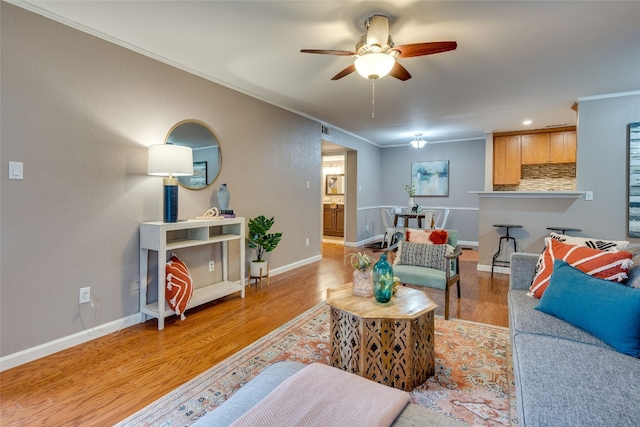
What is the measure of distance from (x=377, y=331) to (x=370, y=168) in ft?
19.8

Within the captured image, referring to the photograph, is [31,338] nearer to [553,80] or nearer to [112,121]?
[112,121]

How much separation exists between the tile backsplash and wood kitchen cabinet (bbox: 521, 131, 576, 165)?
0.33m

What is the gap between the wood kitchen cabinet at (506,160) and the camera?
6203 mm

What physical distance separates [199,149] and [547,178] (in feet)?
21.1

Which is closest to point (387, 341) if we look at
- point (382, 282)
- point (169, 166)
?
point (382, 282)

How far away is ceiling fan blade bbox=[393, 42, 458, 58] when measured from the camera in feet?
7.03

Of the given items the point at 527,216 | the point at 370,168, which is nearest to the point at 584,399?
the point at 527,216

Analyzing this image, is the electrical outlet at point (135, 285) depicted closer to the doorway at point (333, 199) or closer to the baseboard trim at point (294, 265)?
the baseboard trim at point (294, 265)

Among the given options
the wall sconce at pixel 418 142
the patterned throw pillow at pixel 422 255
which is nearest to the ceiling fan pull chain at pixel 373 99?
the wall sconce at pixel 418 142

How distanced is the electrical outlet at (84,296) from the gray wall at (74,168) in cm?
4

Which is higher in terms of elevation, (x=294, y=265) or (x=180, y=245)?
(x=180, y=245)

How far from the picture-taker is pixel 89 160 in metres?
2.49

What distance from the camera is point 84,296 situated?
2484 mm

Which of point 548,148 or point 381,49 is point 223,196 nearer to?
point 381,49
